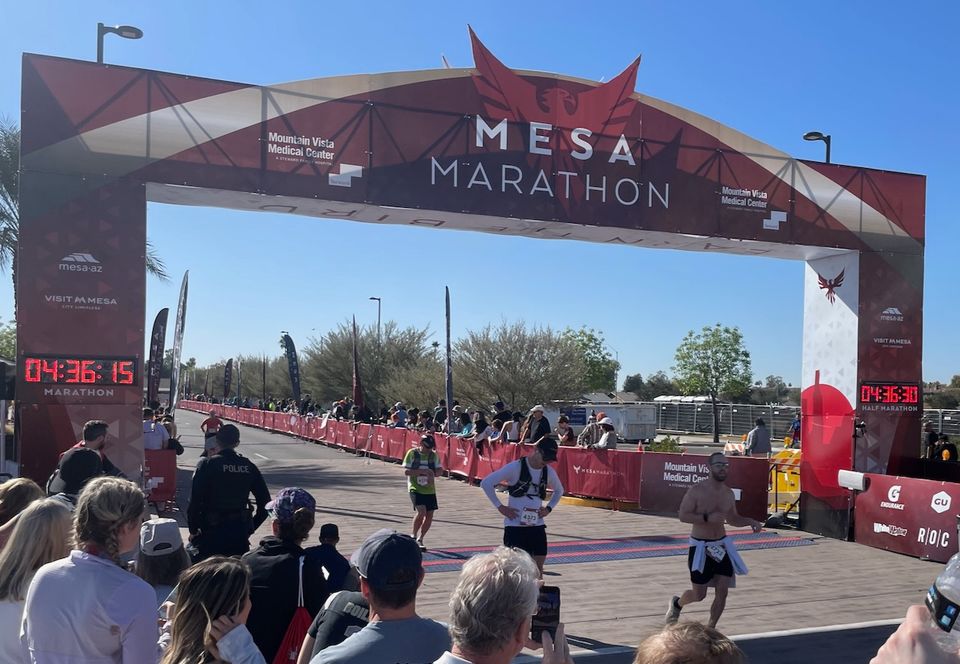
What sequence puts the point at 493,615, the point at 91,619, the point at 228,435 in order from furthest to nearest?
the point at 228,435 → the point at 91,619 → the point at 493,615

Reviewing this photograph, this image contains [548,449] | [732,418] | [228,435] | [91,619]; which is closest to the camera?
[91,619]

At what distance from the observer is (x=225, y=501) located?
6.83 meters

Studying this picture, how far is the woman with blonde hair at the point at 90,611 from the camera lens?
3.13 metres

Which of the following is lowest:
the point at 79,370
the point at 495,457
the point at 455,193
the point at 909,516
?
the point at 495,457

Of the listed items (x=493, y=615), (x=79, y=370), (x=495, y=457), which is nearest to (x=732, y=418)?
(x=495, y=457)

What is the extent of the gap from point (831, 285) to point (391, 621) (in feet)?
45.7

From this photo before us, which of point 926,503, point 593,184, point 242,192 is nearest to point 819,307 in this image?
point 926,503

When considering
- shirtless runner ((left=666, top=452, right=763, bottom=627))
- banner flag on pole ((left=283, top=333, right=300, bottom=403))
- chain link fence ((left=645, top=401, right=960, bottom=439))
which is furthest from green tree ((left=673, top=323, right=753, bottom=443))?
shirtless runner ((left=666, top=452, right=763, bottom=627))

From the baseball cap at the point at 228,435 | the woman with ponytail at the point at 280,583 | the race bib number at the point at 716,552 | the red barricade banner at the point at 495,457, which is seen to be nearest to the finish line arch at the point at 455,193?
the baseball cap at the point at 228,435

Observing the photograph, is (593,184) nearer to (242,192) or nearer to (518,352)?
(242,192)

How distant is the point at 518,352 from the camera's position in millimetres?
41906

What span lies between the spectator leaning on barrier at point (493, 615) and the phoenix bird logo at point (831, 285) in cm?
1388

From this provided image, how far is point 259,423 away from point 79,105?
44.2 meters

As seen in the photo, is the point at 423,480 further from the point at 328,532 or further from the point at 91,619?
the point at 91,619
